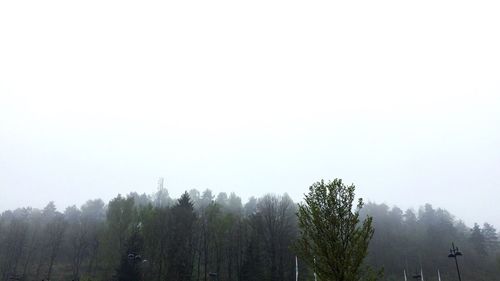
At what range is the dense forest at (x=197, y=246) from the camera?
61.2 metres

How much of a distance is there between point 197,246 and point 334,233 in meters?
59.9

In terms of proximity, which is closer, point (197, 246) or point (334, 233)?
point (334, 233)

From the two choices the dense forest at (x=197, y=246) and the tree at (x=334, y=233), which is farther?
the dense forest at (x=197, y=246)

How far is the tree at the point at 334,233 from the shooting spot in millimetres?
13828

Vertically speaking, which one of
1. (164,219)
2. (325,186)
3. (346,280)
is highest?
(164,219)

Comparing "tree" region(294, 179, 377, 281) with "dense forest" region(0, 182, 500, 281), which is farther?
"dense forest" region(0, 182, 500, 281)

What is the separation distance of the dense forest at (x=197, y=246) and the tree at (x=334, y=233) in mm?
32041

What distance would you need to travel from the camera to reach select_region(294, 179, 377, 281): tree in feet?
45.4

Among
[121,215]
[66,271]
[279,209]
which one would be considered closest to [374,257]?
[279,209]

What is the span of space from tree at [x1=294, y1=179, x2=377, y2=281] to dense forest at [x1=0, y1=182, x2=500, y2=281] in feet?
105

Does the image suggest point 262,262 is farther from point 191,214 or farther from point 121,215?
point 121,215

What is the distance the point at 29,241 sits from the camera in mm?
82875

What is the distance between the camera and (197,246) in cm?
7062

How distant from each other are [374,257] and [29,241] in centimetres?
7471
